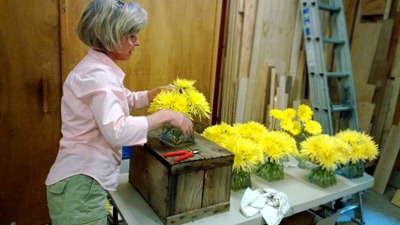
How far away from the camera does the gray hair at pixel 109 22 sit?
92 cm

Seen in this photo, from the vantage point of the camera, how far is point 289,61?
2.72 m

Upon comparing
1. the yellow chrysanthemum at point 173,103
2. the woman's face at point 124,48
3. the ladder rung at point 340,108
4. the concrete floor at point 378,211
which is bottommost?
the concrete floor at point 378,211

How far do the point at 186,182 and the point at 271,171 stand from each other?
56 centimetres

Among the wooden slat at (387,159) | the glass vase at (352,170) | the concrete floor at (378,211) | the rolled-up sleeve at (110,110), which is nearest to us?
the rolled-up sleeve at (110,110)

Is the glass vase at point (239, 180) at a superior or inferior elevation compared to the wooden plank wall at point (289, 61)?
inferior

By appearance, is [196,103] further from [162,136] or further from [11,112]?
[11,112]

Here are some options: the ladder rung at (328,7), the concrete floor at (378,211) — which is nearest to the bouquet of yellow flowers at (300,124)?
the concrete floor at (378,211)

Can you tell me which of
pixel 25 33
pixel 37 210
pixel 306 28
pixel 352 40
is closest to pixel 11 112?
pixel 25 33

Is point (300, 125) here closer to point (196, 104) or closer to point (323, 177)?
point (323, 177)

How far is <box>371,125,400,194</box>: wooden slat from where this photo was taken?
267 cm

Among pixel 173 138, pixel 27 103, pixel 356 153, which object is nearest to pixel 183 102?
pixel 173 138

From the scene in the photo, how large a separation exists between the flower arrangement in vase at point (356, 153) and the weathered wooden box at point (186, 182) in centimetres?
68

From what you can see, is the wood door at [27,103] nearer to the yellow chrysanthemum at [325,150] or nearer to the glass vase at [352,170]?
the yellow chrysanthemum at [325,150]

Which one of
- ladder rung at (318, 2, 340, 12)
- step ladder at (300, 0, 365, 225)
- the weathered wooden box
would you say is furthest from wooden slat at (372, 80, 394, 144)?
the weathered wooden box
